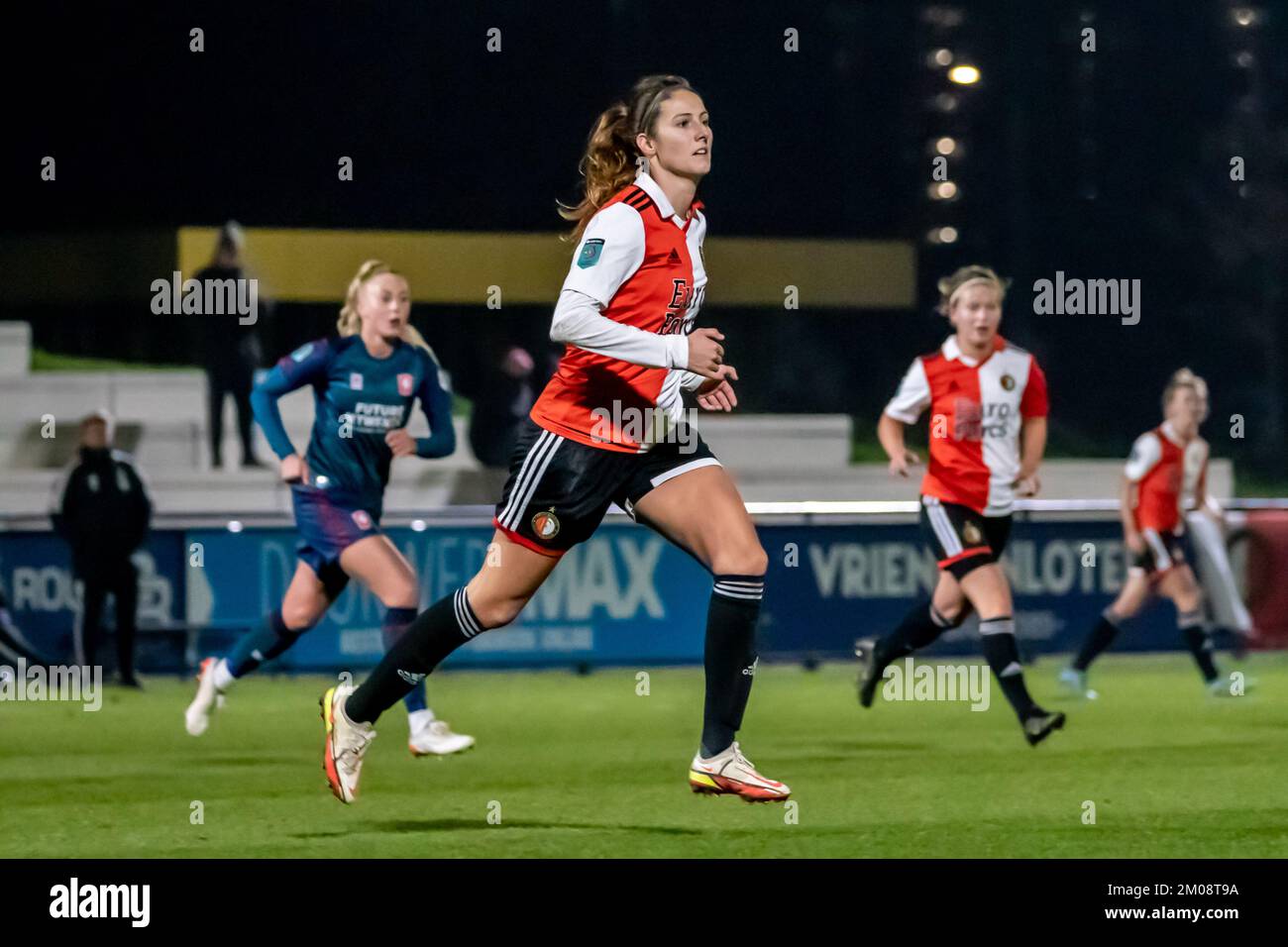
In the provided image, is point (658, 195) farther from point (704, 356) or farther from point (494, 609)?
point (494, 609)

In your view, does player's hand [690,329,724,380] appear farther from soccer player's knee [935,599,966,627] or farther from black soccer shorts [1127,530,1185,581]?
black soccer shorts [1127,530,1185,581]

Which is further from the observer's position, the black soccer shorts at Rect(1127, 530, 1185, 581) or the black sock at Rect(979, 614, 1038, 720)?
the black soccer shorts at Rect(1127, 530, 1185, 581)

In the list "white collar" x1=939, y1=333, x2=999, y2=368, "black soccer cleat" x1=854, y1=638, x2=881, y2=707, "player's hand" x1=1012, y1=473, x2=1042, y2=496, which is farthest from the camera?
"black soccer cleat" x1=854, y1=638, x2=881, y2=707

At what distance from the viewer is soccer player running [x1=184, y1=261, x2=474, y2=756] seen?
8.80m

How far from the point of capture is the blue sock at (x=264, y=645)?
29.5 ft

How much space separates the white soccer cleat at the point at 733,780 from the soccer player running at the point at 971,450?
8.72 ft

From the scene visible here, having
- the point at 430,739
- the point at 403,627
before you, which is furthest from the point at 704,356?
the point at 430,739

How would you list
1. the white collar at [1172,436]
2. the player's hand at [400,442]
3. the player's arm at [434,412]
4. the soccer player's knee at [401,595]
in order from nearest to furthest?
the soccer player's knee at [401,595] < the player's hand at [400,442] < the player's arm at [434,412] < the white collar at [1172,436]

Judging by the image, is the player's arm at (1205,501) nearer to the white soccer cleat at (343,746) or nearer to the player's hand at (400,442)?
the player's hand at (400,442)

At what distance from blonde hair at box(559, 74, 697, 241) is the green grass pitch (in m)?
1.97
